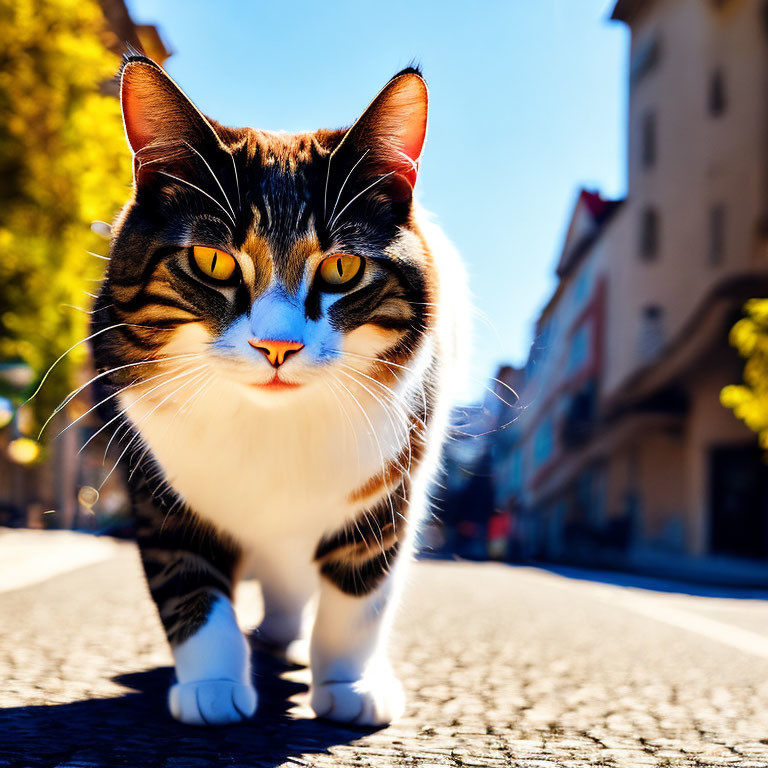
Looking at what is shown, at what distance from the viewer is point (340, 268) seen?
2.15 meters

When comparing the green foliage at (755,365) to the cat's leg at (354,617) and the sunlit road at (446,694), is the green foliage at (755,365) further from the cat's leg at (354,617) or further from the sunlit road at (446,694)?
the cat's leg at (354,617)

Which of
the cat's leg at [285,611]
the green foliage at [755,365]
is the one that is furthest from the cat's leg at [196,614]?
the green foliage at [755,365]

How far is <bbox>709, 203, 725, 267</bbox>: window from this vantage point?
2016cm

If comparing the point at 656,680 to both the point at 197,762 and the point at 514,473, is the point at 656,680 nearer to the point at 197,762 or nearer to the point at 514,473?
the point at 197,762

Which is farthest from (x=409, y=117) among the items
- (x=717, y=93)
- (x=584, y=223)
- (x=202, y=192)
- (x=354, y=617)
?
(x=584, y=223)

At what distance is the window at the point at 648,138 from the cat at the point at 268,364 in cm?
2282

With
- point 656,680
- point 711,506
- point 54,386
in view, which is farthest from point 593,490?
point 656,680

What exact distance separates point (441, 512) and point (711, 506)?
1764cm

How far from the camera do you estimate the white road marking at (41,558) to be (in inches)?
232

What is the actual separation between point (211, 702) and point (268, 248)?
3.43 ft

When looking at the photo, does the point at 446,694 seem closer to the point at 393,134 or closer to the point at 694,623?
the point at 393,134

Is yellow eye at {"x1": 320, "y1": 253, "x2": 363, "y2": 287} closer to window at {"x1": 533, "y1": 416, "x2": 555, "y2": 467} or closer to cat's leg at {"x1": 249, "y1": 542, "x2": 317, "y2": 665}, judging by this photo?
cat's leg at {"x1": 249, "y1": 542, "x2": 317, "y2": 665}

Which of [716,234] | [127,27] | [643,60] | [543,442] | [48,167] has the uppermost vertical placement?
[643,60]

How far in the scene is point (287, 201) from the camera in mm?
2143
